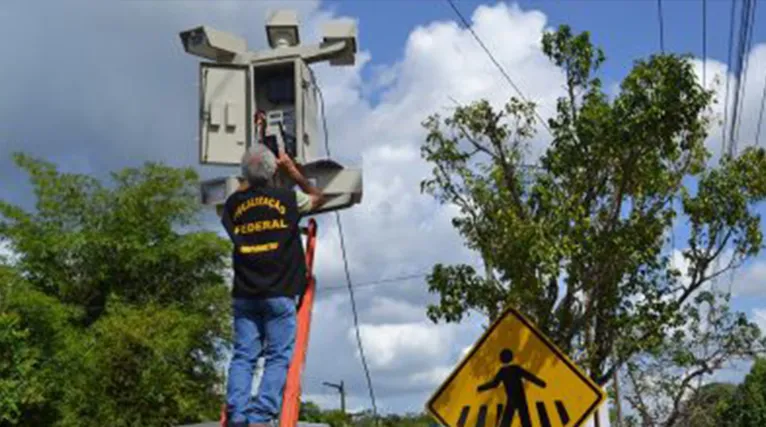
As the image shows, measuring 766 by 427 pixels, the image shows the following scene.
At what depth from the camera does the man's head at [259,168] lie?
20.7 ft

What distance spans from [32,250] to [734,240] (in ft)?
50.7

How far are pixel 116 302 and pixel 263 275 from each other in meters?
18.8

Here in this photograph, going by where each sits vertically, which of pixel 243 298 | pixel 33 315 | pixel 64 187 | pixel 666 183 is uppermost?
pixel 64 187

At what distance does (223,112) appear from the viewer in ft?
24.2

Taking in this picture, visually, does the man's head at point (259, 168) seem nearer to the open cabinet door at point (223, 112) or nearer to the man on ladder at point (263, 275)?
the man on ladder at point (263, 275)

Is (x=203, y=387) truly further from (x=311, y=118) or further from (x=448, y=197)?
(x=311, y=118)

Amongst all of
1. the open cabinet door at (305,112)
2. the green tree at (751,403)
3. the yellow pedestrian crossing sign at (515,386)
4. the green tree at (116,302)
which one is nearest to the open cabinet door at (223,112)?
the open cabinet door at (305,112)

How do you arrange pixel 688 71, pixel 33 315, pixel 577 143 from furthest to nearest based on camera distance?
pixel 33 315
pixel 577 143
pixel 688 71

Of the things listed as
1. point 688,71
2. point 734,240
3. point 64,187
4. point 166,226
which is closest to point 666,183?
point 734,240

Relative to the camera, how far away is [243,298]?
19.9 feet

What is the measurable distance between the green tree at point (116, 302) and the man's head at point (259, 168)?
1666 cm

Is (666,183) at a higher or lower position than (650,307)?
higher

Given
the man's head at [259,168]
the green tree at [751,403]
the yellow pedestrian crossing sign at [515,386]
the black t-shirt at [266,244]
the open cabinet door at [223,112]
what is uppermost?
the green tree at [751,403]

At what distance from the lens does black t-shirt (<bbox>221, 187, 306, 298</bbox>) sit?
603 cm
